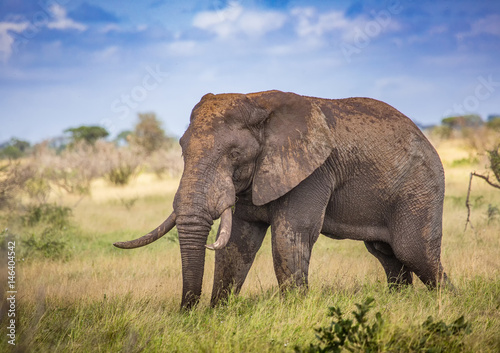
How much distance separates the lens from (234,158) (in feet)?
16.0

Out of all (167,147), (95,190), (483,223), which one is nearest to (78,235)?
(483,223)

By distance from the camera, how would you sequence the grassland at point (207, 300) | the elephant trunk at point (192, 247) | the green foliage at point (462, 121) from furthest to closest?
the green foliage at point (462, 121)
the elephant trunk at point (192, 247)
the grassland at point (207, 300)

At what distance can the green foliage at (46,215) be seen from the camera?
11724 millimetres

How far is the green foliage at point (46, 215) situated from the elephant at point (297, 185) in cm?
729

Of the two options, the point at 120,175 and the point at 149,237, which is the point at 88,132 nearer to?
the point at 120,175

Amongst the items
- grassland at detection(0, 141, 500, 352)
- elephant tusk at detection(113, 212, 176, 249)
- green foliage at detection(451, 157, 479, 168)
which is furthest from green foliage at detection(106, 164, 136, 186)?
elephant tusk at detection(113, 212, 176, 249)

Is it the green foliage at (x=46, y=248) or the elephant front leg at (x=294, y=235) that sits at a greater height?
the elephant front leg at (x=294, y=235)

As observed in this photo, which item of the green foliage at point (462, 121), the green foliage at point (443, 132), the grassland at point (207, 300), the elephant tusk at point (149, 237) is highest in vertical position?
the green foliage at point (462, 121)

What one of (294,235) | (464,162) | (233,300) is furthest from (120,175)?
(294,235)

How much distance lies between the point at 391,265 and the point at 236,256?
1947 mm

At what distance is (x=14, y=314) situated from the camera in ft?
14.0

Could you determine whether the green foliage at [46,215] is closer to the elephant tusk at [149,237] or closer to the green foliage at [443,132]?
the elephant tusk at [149,237]

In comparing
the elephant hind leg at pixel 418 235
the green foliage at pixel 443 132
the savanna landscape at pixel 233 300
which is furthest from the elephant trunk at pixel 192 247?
the green foliage at pixel 443 132

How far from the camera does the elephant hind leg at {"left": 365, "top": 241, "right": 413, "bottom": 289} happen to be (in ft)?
20.0
